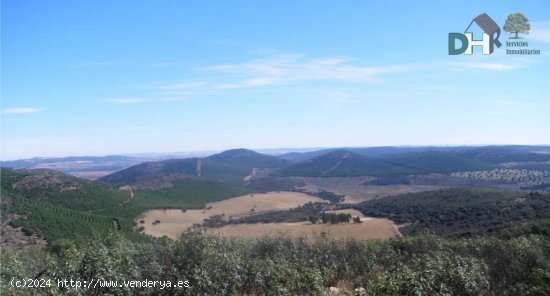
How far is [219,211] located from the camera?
12762 centimetres

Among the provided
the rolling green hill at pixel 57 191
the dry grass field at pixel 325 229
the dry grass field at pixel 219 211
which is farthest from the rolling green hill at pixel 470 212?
the rolling green hill at pixel 57 191

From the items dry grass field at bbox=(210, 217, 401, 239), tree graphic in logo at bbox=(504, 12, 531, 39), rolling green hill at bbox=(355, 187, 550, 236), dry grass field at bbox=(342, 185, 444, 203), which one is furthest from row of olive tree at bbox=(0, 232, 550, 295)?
dry grass field at bbox=(342, 185, 444, 203)

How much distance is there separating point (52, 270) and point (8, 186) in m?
79.1

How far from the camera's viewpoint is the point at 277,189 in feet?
601

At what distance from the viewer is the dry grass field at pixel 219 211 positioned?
320 feet

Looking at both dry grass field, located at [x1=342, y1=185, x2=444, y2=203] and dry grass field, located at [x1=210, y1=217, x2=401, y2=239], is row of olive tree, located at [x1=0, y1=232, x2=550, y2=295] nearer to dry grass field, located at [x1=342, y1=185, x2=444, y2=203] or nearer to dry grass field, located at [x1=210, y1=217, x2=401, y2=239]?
dry grass field, located at [x1=210, y1=217, x2=401, y2=239]

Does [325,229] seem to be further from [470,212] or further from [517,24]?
[517,24]

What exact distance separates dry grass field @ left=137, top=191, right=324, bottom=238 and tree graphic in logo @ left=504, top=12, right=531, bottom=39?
65.1 metres

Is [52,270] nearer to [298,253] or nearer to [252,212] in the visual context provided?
[298,253]

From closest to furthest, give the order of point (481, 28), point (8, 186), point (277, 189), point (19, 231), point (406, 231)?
point (481, 28) → point (19, 231) → point (406, 231) → point (8, 186) → point (277, 189)

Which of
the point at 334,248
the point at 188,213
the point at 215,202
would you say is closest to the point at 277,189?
the point at 215,202

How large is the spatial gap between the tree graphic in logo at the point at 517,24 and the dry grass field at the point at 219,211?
65052 millimetres

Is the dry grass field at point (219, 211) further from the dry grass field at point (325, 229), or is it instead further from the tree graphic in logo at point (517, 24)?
the tree graphic in logo at point (517, 24)

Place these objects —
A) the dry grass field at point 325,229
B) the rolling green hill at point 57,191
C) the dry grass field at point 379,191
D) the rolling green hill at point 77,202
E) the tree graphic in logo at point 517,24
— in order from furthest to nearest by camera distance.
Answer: the dry grass field at point 379,191 < the rolling green hill at point 57,191 < the dry grass field at point 325,229 < the rolling green hill at point 77,202 < the tree graphic in logo at point 517,24
